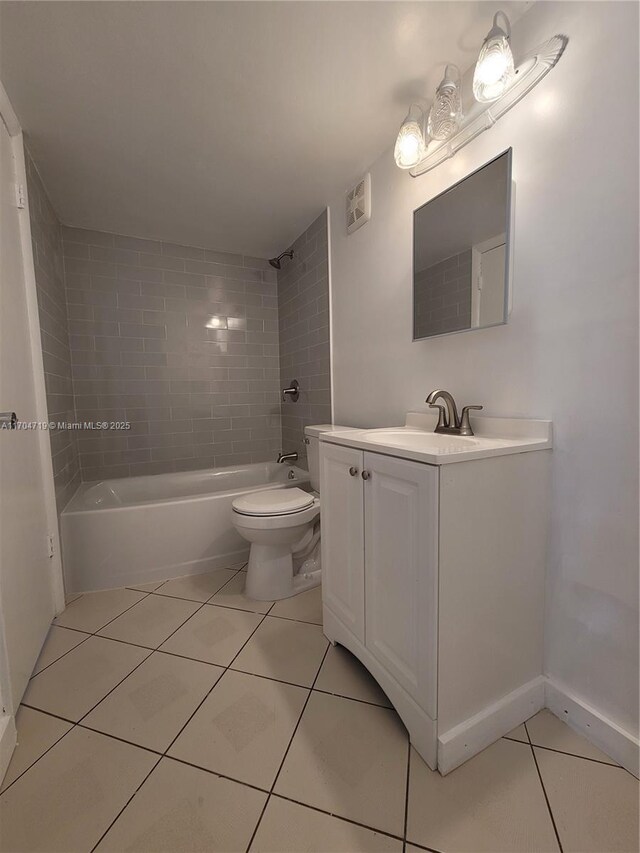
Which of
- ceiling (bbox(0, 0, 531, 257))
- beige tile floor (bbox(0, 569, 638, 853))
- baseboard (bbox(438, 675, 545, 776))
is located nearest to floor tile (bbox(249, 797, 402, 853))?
beige tile floor (bbox(0, 569, 638, 853))

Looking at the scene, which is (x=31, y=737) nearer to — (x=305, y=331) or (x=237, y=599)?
(x=237, y=599)

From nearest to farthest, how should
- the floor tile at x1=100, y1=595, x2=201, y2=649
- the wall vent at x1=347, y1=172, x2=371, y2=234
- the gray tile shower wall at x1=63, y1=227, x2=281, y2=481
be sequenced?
the floor tile at x1=100, y1=595, x2=201, y2=649
the wall vent at x1=347, y1=172, x2=371, y2=234
the gray tile shower wall at x1=63, y1=227, x2=281, y2=481

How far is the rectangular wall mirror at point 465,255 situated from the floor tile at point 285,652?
54.0 inches

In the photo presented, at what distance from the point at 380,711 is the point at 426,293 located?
5.10 feet

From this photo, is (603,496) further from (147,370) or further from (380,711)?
(147,370)

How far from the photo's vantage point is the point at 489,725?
1.00 m

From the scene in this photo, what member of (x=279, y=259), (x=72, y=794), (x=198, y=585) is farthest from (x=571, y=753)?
(x=279, y=259)

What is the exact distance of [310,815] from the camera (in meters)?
0.82

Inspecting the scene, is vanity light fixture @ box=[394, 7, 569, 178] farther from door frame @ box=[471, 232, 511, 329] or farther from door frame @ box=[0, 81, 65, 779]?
door frame @ box=[0, 81, 65, 779]

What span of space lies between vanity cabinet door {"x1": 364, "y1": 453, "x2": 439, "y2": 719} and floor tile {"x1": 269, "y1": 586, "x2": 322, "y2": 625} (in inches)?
19.5

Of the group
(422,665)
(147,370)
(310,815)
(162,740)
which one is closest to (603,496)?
(422,665)

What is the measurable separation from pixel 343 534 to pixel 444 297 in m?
1.02

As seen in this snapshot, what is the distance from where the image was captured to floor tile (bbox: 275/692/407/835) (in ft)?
2.77

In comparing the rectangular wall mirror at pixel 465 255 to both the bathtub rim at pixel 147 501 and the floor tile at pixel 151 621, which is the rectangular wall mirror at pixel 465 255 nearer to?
the bathtub rim at pixel 147 501
